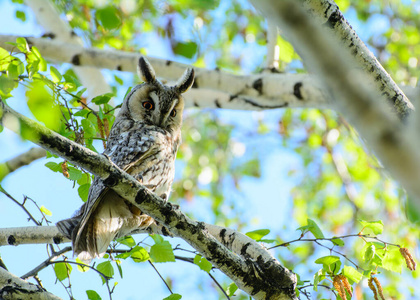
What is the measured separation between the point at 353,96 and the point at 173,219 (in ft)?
3.22

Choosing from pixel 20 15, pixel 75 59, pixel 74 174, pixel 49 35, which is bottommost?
pixel 74 174

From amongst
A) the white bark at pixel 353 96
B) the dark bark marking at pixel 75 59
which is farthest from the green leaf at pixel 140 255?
the dark bark marking at pixel 75 59

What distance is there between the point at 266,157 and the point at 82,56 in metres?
3.49

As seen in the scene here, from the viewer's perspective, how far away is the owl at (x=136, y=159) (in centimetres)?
179

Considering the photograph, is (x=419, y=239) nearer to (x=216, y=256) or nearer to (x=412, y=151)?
(x=216, y=256)

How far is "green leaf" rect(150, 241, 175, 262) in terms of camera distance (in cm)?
171

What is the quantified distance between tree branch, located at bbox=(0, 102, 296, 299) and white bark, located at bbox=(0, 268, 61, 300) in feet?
1.27

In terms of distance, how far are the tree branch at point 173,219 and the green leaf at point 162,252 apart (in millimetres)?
236

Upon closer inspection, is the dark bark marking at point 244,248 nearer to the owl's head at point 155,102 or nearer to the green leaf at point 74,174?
the green leaf at point 74,174

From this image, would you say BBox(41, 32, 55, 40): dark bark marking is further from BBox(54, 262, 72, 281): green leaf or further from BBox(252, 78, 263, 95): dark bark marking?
BBox(54, 262, 72, 281): green leaf

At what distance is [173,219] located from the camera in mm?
1426

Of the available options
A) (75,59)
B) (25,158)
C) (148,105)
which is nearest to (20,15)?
(75,59)

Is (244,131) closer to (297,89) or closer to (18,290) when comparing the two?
(297,89)

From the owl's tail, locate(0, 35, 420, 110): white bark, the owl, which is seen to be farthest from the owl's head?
the owl's tail
